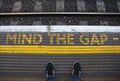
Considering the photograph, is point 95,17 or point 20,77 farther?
point 95,17

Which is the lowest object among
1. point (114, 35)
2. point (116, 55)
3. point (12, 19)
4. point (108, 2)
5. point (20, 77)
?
point (20, 77)

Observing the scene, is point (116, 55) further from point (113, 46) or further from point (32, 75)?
point (32, 75)

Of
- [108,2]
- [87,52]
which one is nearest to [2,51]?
[87,52]

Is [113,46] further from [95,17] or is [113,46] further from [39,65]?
[39,65]

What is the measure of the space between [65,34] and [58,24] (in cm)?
40

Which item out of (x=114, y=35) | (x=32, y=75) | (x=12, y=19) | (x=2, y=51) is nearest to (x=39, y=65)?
(x=32, y=75)

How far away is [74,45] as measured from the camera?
18.9 feet

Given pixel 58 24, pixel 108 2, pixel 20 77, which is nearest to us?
pixel 20 77

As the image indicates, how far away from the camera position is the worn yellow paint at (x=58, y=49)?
5.63 m

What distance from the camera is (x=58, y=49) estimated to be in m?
5.70

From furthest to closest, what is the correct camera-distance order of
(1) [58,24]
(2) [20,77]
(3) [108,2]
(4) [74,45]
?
(3) [108,2]
(1) [58,24]
(4) [74,45]
(2) [20,77]

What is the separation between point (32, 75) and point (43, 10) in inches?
73.3

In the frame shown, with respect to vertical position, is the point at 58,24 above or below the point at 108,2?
below

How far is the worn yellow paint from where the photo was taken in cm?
563
